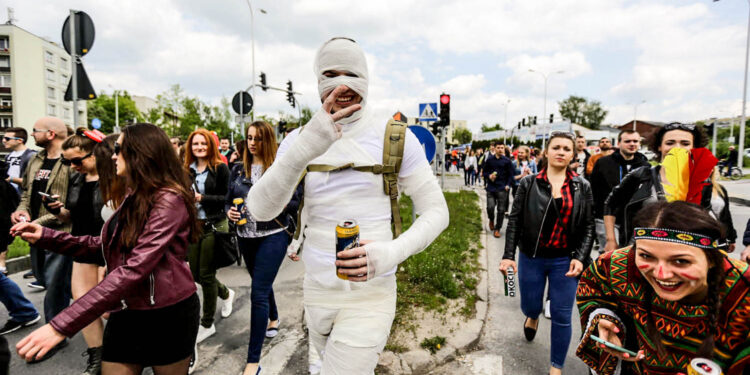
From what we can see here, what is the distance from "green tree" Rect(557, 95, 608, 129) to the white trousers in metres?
96.2

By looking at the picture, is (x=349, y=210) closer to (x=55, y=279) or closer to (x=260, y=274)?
(x=260, y=274)

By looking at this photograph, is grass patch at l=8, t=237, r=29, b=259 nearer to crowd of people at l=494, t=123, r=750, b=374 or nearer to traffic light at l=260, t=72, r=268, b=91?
crowd of people at l=494, t=123, r=750, b=374

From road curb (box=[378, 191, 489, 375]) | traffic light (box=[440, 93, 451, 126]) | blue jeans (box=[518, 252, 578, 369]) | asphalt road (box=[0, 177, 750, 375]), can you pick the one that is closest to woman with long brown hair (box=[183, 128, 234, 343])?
asphalt road (box=[0, 177, 750, 375])

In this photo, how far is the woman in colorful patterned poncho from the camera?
1428 millimetres

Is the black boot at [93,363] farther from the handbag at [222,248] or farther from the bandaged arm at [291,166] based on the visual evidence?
the bandaged arm at [291,166]

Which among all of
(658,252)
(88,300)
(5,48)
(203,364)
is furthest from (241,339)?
(5,48)

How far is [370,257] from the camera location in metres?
1.50

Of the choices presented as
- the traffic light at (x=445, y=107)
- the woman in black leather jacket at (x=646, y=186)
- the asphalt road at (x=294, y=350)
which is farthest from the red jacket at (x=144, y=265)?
the traffic light at (x=445, y=107)

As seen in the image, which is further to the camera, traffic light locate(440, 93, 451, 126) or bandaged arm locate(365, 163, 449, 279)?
traffic light locate(440, 93, 451, 126)

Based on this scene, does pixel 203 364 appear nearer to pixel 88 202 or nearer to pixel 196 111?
pixel 88 202

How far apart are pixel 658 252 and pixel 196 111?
3987cm

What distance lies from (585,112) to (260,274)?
9800cm

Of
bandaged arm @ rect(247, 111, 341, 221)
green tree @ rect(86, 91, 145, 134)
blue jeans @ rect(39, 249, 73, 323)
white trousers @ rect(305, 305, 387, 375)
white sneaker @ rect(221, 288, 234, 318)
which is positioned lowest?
Answer: white sneaker @ rect(221, 288, 234, 318)

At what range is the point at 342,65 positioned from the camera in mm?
1779
